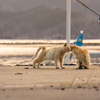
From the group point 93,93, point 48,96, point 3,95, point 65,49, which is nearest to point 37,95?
point 48,96

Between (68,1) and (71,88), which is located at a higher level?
(68,1)

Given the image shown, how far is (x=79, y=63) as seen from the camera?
9531 millimetres

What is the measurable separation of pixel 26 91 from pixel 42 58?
4.79 m

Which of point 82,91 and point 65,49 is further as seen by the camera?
point 65,49

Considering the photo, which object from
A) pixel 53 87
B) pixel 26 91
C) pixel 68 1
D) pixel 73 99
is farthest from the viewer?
pixel 68 1

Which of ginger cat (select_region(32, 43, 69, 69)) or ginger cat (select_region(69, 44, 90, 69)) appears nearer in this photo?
ginger cat (select_region(69, 44, 90, 69))

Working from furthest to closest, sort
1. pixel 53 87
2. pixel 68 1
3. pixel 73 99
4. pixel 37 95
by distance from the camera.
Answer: pixel 68 1 → pixel 53 87 → pixel 37 95 → pixel 73 99

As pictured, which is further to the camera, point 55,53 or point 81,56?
point 55,53

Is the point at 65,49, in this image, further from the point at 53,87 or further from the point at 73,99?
the point at 73,99

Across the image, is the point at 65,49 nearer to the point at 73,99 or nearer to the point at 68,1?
the point at 68,1

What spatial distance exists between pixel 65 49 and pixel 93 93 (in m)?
4.65

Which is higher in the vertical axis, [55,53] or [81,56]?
[55,53]

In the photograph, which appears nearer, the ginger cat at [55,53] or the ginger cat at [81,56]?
the ginger cat at [81,56]

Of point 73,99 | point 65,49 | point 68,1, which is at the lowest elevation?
point 73,99
